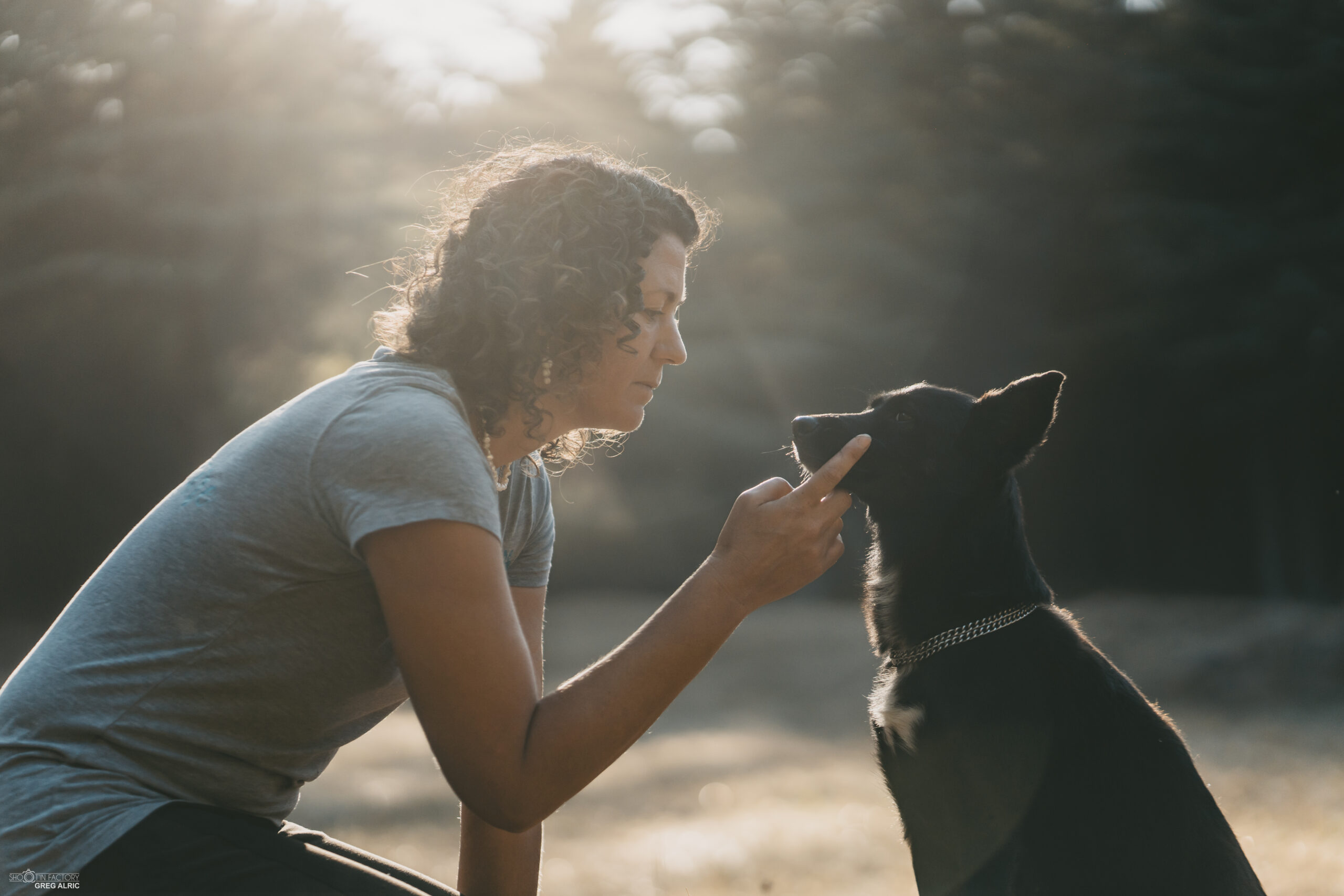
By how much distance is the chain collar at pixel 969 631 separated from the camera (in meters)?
1.82

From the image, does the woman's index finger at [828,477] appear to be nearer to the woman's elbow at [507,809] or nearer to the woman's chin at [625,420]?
the woman's chin at [625,420]

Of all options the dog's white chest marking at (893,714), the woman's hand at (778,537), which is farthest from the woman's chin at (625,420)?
the dog's white chest marking at (893,714)

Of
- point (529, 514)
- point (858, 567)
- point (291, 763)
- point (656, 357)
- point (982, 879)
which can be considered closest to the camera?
point (291, 763)

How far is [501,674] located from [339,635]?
0.34m

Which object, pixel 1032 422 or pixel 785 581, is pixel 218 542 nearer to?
pixel 785 581

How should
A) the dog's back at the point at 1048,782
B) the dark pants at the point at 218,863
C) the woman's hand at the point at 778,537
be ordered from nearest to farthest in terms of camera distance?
the dark pants at the point at 218,863, the woman's hand at the point at 778,537, the dog's back at the point at 1048,782

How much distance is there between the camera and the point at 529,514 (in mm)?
1975

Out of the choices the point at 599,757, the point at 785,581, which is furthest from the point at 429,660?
the point at 785,581

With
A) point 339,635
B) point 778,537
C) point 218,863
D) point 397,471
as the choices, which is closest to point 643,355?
point 778,537

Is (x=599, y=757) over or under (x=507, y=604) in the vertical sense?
under

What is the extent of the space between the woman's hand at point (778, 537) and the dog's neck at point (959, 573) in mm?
522

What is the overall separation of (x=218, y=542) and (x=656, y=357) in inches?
35.6

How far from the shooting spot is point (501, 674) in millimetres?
1214

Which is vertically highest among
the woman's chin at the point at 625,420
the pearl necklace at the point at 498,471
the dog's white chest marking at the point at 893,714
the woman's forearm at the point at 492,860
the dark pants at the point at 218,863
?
the woman's chin at the point at 625,420
